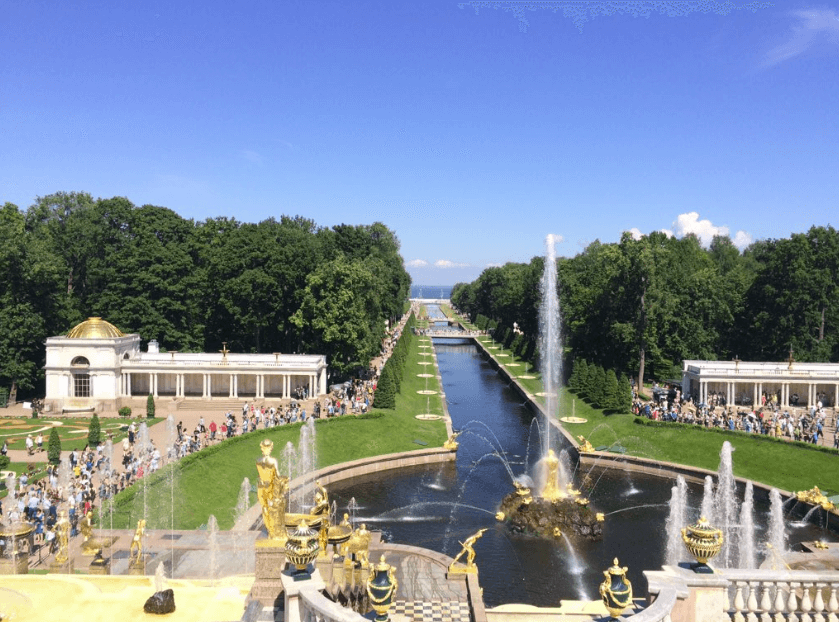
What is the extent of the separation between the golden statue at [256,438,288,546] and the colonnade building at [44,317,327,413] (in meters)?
40.6

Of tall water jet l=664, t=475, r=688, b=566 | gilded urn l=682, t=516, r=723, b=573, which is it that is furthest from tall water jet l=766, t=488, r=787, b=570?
gilded urn l=682, t=516, r=723, b=573

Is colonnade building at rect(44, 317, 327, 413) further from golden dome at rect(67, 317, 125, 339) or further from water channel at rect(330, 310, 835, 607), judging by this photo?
water channel at rect(330, 310, 835, 607)

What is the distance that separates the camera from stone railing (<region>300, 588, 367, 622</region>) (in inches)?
372

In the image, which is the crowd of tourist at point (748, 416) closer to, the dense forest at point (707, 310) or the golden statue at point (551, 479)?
the dense forest at point (707, 310)

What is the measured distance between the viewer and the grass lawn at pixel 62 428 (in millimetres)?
39991

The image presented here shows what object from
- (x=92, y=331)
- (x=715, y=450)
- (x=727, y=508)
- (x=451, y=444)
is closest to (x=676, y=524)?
(x=727, y=508)

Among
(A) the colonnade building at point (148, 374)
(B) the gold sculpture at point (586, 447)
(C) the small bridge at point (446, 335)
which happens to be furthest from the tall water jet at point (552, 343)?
(C) the small bridge at point (446, 335)

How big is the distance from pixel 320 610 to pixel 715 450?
3499cm

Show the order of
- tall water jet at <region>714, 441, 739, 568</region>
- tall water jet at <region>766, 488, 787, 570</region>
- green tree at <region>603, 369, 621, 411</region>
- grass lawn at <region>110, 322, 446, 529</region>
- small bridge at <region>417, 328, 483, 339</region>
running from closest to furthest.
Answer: tall water jet at <region>714, 441, 739, 568</region>, tall water jet at <region>766, 488, 787, 570</region>, grass lawn at <region>110, 322, 446, 529</region>, green tree at <region>603, 369, 621, 411</region>, small bridge at <region>417, 328, 483, 339</region>

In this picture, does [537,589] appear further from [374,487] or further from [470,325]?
[470,325]

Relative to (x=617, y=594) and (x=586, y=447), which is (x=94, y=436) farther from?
(x=617, y=594)

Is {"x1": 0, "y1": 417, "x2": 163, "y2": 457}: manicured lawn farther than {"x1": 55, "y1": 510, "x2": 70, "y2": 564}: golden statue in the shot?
Yes

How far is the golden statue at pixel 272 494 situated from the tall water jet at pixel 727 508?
1613 cm

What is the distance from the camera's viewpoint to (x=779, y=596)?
10938 millimetres
